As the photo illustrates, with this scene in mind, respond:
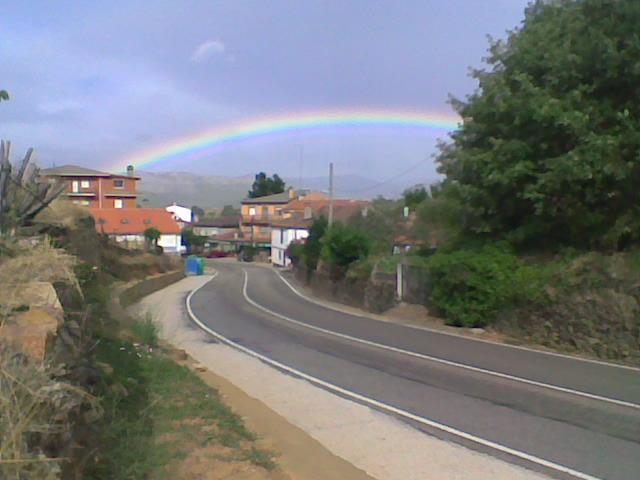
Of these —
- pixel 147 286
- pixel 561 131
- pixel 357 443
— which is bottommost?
pixel 147 286

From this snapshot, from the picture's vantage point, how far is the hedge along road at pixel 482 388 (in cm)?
832

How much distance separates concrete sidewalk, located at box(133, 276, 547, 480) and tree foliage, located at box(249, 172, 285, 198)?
124 meters

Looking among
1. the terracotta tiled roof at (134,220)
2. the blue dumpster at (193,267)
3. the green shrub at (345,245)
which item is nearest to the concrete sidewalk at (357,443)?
the green shrub at (345,245)

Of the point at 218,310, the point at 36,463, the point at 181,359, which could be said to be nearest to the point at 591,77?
the point at 181,359

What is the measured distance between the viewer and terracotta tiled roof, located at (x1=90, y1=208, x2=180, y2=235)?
72.4 metres

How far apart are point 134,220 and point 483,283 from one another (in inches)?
2384

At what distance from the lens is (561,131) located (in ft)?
65.7

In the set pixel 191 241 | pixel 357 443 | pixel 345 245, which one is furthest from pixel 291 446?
pixel 191 241

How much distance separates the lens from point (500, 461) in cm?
780

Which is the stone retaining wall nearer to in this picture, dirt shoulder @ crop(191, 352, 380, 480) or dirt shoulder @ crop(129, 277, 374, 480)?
dirt shoulder @ crop(129, 277, 374, 480)

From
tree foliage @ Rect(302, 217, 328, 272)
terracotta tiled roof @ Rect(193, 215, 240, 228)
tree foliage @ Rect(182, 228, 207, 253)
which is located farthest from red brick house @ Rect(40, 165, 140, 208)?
terracotta tiled roof @ Rect(193, 215, 240, 228)

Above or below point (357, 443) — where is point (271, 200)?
above

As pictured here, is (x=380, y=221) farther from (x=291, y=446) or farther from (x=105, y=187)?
(x=291, y=446)

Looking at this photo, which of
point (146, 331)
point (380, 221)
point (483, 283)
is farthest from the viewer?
point (380, 221)
